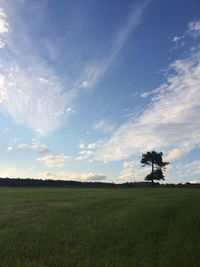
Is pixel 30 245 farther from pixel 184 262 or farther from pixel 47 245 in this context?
pixel 184 262

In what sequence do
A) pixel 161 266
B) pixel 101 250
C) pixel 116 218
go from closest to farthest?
pixel 161 266, pixel 101 250, pixel 116 218

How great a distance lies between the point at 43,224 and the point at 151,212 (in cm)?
A: 714

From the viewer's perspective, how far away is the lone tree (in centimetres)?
12244

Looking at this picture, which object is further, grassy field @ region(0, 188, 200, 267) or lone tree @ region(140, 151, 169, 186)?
lone tree @ region(140, 151, 169, 186)

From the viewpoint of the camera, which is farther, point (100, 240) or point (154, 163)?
point (154, 163)

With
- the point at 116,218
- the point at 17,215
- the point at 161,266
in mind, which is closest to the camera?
the point at 161,266

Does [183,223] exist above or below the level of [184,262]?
above

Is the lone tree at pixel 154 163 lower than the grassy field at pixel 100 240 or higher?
higher

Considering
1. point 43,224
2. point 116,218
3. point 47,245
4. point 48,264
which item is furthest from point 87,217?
point 48,264

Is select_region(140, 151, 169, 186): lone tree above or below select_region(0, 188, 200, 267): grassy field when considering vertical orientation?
above

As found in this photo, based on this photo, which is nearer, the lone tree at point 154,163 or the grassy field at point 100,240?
the grassy field at point 100,240

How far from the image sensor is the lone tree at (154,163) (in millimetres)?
122444

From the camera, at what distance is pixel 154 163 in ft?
407

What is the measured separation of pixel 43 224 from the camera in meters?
19.8
